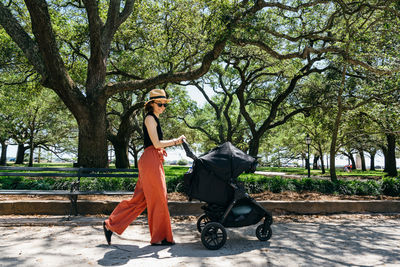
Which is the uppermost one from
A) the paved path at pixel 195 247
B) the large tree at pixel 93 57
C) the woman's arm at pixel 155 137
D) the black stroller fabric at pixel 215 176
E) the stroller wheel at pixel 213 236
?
the large tree at pixel 93 57

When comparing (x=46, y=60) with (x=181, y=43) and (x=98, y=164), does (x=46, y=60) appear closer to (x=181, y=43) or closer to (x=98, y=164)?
(x=98, y=164)

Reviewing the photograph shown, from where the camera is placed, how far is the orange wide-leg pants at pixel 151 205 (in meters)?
4.01

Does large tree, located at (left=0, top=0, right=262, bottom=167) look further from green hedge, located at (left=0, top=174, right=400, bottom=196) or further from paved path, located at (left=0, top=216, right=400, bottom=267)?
paved path, located at (left=0, top=216, right=400, bottom=267)

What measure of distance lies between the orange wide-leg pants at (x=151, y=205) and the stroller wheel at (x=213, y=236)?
0.53 m

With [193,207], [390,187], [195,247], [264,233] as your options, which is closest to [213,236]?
[195,247]

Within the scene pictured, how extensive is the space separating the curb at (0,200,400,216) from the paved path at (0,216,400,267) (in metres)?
0.58

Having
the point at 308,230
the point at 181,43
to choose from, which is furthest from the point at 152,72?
the point at 308,230

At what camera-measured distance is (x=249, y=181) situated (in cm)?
803

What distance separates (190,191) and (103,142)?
19.2 feet

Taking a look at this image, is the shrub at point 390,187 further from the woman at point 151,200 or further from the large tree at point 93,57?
the woman at point 151,200

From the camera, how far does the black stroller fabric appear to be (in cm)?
404

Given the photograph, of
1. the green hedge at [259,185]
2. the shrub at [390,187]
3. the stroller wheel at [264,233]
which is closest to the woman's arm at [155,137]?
the stroller wheel at [264,233]

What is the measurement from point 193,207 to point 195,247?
7.05 feet

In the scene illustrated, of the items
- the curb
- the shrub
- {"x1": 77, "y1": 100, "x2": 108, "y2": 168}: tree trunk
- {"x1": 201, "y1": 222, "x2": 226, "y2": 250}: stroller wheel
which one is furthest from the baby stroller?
the shrub
